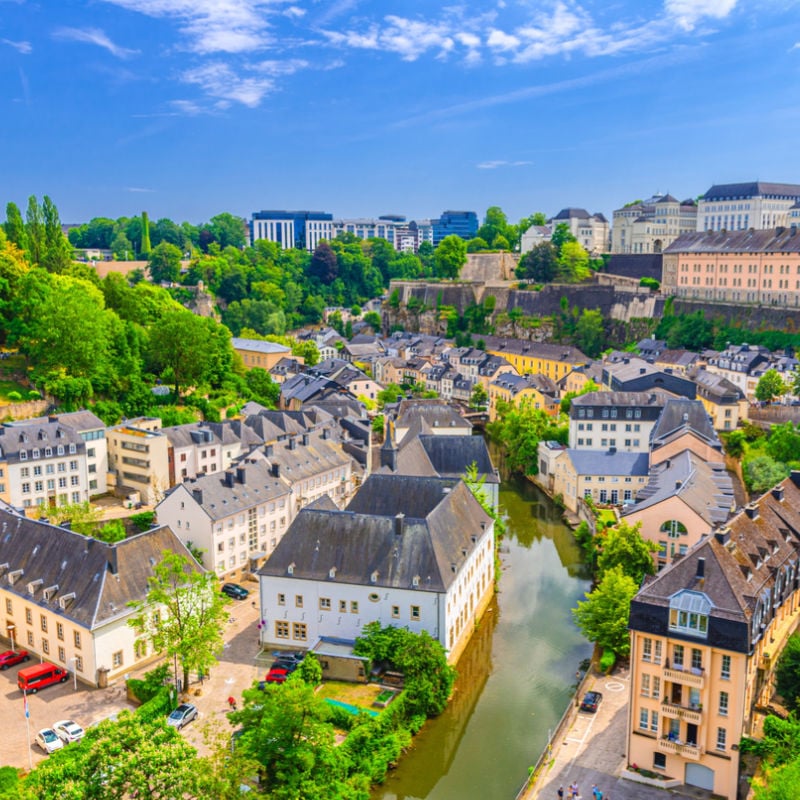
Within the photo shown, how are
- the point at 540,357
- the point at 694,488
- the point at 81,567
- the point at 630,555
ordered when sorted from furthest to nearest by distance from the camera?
the point at 540,357 < the point at 694,488 < the point at 630,555 < the point at 81,567

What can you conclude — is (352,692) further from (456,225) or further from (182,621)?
(456,225)

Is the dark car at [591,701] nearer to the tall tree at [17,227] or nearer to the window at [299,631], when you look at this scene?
the window at [299,631]

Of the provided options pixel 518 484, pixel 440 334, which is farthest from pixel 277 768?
pixel 440 334

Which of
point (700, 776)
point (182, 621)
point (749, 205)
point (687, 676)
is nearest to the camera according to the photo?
point (687, 676)

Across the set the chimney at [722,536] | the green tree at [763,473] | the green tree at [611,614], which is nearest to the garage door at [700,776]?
the chimney at [722,536]

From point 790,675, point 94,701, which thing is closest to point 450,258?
point 94,701

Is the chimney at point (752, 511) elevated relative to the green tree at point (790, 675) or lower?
elevated
